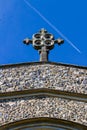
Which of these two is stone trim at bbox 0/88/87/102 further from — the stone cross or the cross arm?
the cross arm

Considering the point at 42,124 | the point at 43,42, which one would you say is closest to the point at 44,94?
the point at 42,124

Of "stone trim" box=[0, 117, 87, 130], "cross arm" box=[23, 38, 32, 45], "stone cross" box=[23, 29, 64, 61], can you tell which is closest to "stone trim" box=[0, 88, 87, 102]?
"stone trim" box=[0, 117, 87, 130]

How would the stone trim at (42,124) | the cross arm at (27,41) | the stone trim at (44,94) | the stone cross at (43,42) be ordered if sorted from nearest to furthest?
the stone trim at (42,124), the stone trim at (44,94), the stone cross at (43,42), the cross arm at (27,41)

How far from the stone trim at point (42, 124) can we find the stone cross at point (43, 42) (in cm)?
143

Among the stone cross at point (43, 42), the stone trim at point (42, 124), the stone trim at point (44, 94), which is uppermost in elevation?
the stone cross at point (43, 42)

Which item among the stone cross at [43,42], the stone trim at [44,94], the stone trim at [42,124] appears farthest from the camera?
the stone cross at [43,42]

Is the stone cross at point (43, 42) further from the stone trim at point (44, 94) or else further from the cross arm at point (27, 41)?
the stone trim at point (44, 94)

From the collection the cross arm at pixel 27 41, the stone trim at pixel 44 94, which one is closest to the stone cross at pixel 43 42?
the cross arm at pixel 27 41

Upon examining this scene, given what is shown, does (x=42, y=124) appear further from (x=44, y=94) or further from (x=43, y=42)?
(x=43, y=42)

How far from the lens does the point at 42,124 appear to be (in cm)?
897

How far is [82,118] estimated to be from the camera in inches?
354

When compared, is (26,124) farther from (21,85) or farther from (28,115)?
(21,85)

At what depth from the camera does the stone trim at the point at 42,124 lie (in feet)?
29.2

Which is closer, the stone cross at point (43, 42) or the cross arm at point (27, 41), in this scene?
the stone cross at point (43, 42)
